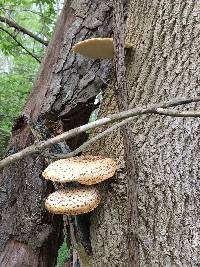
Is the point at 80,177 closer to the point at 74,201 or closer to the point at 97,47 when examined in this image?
the point at 74,201

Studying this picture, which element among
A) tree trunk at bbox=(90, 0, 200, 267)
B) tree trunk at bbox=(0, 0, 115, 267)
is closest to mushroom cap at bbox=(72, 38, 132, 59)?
tree trunk at bbox=(90, 0, 200, 267)

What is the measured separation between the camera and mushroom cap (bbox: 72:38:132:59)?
2167mm

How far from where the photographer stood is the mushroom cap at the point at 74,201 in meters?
2.05

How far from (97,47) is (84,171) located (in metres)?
0.75

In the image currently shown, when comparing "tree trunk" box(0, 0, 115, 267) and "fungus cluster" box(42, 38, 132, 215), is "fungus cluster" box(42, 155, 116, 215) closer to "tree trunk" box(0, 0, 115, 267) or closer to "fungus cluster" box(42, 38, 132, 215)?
"fungus cluster" box(42, 38, 132, 215)

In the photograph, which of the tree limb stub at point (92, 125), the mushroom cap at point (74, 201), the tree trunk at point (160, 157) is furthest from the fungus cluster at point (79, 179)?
the tree limb stub at point (92, 125)

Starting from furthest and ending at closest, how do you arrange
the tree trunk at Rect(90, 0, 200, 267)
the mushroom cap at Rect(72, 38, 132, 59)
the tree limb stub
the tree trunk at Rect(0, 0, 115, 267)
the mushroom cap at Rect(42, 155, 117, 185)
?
1. the tree trunk at Rect(0, 0, 115, 267)
2. the mushroom cap at Rect(72, 38, 132, 59)
3. the mushroom cap at Rect(42, 155, 117, 185)
4. the tree trunk at Rect(90, 0, 200, 267)
5. the tree limb stub

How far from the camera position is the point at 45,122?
280cm

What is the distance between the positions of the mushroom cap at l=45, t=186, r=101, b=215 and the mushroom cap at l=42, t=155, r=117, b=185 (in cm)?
9

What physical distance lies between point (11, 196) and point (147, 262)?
1.20m

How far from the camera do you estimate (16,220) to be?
2.79 m

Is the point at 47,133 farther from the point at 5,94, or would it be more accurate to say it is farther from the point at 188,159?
the point at 5,94

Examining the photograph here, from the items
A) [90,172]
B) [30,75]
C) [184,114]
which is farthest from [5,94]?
[184,114]

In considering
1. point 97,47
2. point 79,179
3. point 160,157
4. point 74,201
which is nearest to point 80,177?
point 79,179
